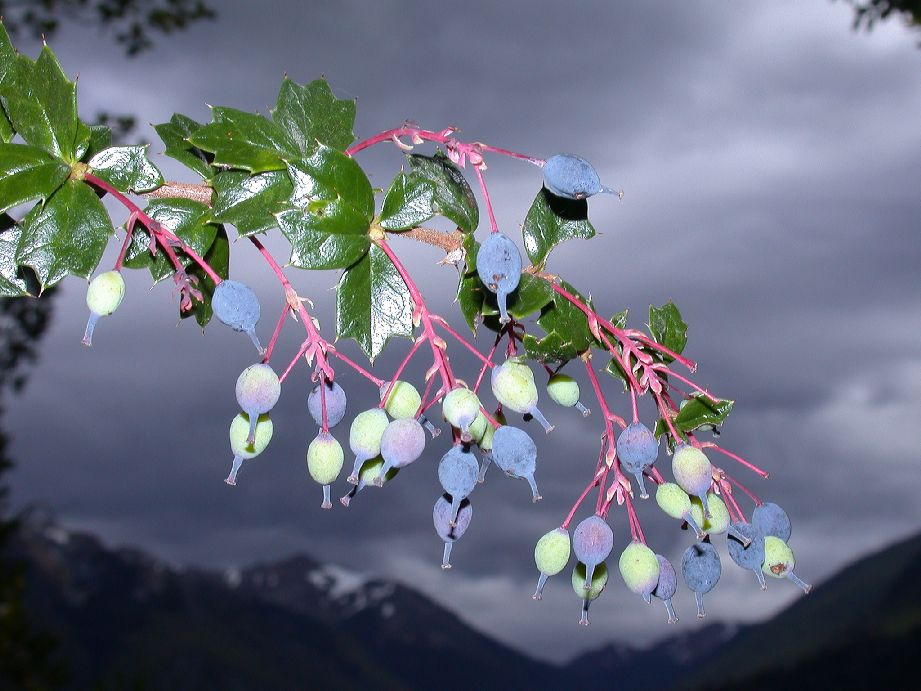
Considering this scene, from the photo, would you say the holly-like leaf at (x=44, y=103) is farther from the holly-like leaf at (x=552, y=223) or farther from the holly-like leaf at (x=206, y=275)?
the holly-like leaf at (x=552, y=223)

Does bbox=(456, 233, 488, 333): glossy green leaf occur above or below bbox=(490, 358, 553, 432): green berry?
above

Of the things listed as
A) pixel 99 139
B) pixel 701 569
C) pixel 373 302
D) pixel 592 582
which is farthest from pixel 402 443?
pixel 99 139

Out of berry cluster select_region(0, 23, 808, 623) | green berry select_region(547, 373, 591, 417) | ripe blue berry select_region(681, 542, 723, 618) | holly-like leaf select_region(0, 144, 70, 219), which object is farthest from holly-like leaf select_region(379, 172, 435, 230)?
ripe blue berry select_region(681, 542, 723, 618)

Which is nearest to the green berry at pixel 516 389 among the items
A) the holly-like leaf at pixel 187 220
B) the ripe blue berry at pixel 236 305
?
the ripe blue berry at pixel 236 305

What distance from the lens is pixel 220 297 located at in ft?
2.71

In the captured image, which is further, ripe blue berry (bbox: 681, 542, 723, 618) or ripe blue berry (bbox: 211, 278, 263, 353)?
ripe blue berry (bbox: 681, 542, 723, 618)

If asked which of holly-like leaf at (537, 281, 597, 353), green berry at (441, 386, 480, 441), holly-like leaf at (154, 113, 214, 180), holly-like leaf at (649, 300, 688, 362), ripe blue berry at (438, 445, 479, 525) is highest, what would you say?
holly-like leaf at (154, 113, 214, 180)

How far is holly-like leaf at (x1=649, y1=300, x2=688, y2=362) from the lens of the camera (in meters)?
0.96

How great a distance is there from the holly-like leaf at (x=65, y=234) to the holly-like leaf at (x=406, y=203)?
296 mm

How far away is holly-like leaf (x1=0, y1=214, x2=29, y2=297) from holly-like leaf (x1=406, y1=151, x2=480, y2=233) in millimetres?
445

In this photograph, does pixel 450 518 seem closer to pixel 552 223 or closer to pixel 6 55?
pixel 552 223

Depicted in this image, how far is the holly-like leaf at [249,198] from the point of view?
2.74ft

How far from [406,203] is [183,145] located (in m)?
0.28

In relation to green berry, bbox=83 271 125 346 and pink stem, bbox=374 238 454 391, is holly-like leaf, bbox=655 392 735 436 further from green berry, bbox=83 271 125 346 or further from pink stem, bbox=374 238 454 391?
green berry, bbox=83 271 125 346
